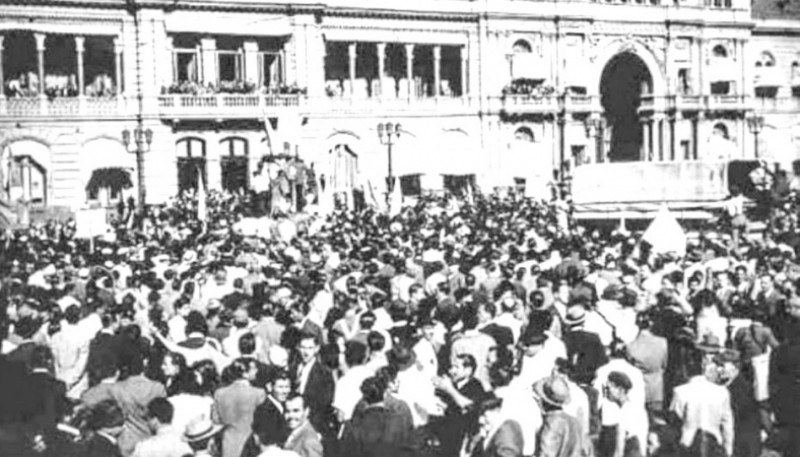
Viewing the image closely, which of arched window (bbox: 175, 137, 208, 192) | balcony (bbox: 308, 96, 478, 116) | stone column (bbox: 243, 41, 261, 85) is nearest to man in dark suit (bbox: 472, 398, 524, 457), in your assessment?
arched window (bbox: 175, 137, 208, 192)

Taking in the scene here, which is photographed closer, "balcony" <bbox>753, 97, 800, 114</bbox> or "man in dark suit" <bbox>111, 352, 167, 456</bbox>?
"man in dark suit" <bbox>111, 352, 167, 456</bbox>

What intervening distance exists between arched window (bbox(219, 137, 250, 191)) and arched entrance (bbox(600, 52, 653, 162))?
66.8ft

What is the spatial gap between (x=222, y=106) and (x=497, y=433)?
36.4m

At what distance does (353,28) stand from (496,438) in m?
40.6

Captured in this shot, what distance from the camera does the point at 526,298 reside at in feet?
50.3

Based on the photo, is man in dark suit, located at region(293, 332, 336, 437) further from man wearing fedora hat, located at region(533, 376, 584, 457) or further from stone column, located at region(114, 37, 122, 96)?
stone column, located at region(114, 37, 122, 96)

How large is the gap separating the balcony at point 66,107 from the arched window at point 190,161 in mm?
2394

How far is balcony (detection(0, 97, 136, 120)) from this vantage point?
40.3 metres

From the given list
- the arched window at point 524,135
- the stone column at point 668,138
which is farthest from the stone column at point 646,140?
the arched window at point 524,135

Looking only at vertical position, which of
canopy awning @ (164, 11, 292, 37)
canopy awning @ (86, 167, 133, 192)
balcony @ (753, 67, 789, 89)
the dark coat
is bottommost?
the dark coat

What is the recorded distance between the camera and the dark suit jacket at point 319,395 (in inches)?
408

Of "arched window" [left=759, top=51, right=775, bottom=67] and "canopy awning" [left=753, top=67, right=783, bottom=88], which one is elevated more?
"arched window" [left=759, top=51, right=775, bottom=67]

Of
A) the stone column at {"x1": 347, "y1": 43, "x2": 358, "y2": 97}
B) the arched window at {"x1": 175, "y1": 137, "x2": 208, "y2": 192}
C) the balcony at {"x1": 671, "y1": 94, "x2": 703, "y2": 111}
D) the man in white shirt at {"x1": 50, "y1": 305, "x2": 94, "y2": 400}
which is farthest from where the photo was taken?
the balcony at {"x1": 671, "y1": 94, "x2": 703, "y2": 111}

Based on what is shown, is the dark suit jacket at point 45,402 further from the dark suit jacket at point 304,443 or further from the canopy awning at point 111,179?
the canopy awning at point 111,179
